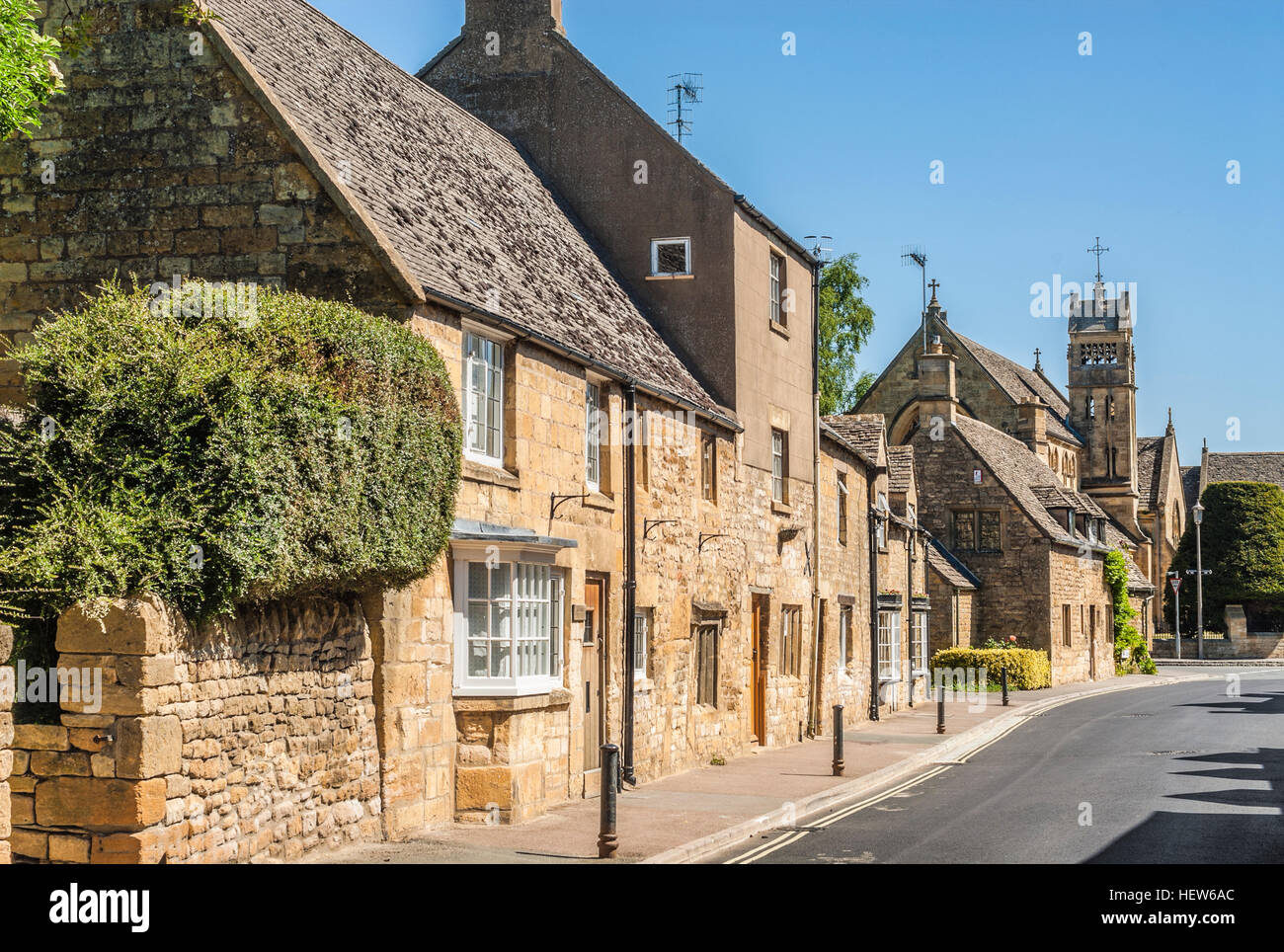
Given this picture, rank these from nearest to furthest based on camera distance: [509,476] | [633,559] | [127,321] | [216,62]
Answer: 1. [127,321]
2. [216,62]
3. [509,476]
4. [633,559]

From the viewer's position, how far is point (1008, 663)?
142 ft

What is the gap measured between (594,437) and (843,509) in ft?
43.3

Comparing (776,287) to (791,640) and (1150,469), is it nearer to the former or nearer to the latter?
(791,640)

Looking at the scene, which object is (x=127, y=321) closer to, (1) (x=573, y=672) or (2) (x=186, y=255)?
(2) (x=186, y=255)

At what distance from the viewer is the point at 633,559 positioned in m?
18.3

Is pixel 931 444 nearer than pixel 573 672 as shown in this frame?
No

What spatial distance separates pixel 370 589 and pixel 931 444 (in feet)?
126

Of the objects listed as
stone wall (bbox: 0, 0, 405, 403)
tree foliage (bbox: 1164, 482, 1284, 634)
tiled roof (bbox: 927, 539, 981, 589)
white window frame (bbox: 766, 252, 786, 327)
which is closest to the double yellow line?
stone wall (bbox: 0, 0, 405, 403)

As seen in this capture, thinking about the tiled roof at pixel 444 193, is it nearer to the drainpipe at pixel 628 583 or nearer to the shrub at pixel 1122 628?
the drainpipe at pixel 628 583

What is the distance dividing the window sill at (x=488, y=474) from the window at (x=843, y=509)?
15565mm

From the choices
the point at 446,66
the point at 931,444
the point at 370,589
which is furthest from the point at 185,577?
the point at 931,444

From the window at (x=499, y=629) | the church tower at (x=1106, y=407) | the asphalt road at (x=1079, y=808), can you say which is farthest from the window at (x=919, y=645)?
the church tower at (x=1106, y=407)

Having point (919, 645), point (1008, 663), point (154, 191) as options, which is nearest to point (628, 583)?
point (154, 191)

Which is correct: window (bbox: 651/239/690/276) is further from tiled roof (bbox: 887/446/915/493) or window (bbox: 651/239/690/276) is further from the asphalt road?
tiled roof (bbox: 887/446/915/493)
